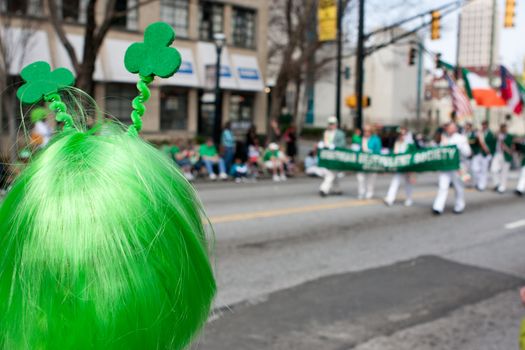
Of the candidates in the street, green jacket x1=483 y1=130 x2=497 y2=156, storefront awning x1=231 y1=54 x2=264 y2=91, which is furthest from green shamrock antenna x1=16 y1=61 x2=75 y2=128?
storefront awning x1=231 y1=54 x2=264 y2=91

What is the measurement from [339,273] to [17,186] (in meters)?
5.41

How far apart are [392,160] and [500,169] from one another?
486 cm

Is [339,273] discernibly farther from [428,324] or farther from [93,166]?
[93,166]

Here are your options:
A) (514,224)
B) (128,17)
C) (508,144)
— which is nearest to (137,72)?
(514,224)

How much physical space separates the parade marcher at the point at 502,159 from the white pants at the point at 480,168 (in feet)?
0.71

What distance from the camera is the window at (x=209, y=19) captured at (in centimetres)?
3003

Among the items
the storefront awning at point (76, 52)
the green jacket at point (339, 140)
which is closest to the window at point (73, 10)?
the storefront awning at point (76, 52)

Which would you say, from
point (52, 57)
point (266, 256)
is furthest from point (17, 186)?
point (52, 57)

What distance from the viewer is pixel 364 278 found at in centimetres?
620

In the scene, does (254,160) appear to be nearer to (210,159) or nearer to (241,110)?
(210,159)

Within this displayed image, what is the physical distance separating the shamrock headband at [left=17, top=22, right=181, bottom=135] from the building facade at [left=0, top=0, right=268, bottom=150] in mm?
21766

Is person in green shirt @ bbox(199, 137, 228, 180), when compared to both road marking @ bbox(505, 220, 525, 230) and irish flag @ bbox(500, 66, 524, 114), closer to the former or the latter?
irish flag @ bbox(500, 66, 524, 114)

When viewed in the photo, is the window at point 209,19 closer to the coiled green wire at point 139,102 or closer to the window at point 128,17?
the window at point 128,17

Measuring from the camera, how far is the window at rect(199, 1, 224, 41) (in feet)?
98.5
